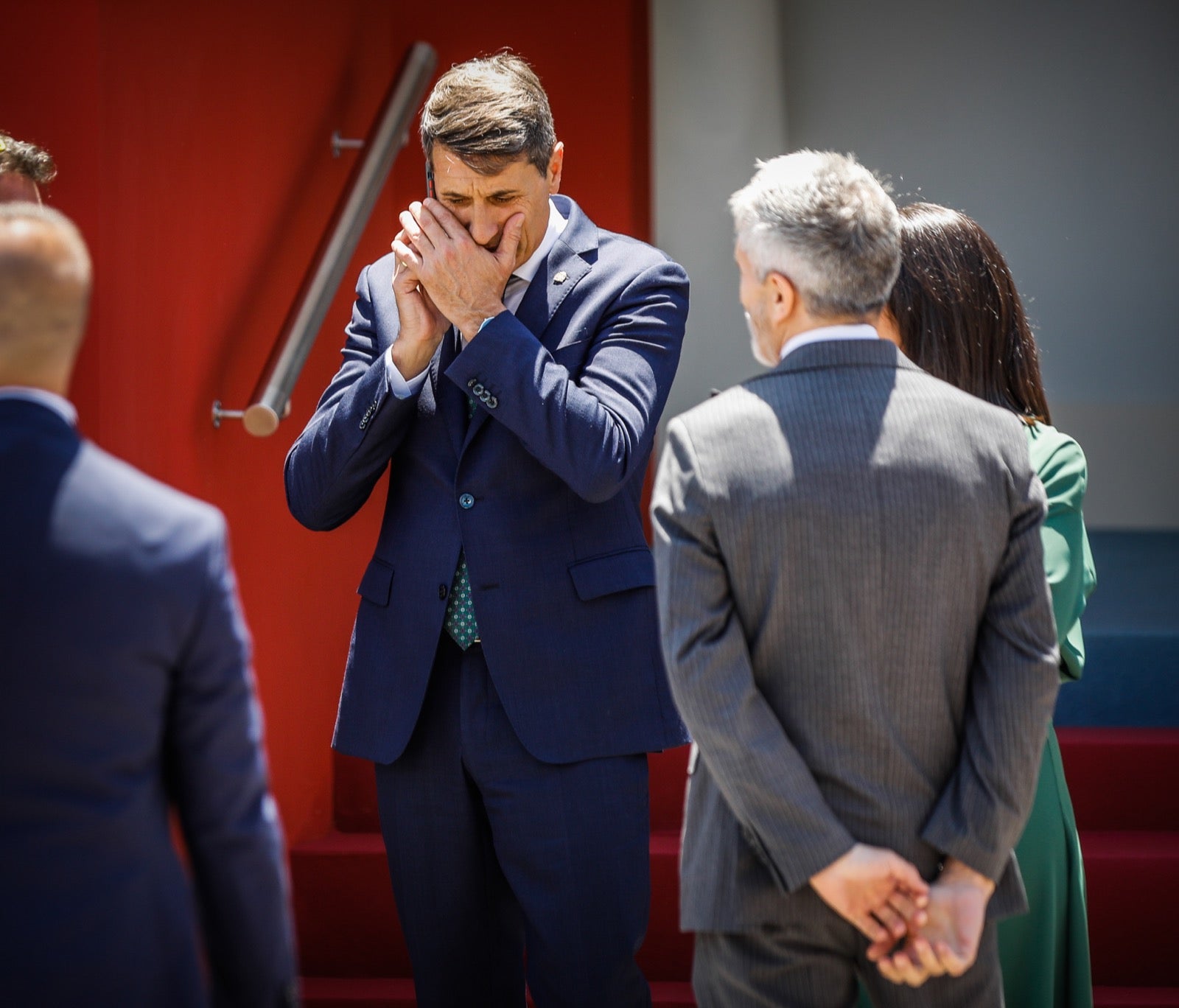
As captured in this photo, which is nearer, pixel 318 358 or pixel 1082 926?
pixel 1082 926

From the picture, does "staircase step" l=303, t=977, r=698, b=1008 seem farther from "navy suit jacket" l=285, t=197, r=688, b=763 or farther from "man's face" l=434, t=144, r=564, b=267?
"man's face" l=434, t=144, r=564, b=267

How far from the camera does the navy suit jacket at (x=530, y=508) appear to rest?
7.09 ft

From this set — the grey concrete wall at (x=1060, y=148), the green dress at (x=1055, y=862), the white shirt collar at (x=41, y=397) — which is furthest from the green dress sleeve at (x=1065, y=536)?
the grey concrete wall at (x=1060, y=148)

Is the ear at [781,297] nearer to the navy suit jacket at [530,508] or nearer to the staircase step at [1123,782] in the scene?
the navy suit jacket at [530,508]

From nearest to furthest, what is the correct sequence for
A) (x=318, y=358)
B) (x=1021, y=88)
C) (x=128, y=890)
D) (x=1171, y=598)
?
(x=128, y=890)
(x=318, y=358)
(x=1171, y=598)
(x=1021, y=88)

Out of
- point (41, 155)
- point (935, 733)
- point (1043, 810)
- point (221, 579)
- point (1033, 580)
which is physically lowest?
point (1043, 810)

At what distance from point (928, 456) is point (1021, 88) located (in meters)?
3.22

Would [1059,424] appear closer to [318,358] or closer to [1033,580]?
[318,358]

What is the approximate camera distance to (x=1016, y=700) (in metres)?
1.75

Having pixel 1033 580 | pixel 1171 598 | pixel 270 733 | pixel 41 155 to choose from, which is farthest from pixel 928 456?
pixel 1171 598

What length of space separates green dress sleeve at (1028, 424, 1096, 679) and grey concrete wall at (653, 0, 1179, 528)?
2.22 meters

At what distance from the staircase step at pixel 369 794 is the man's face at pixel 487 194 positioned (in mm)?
1710

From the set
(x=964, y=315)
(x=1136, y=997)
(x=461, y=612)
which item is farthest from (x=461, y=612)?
(x=1136, y=997)

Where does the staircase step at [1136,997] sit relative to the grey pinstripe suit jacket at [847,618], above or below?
below
